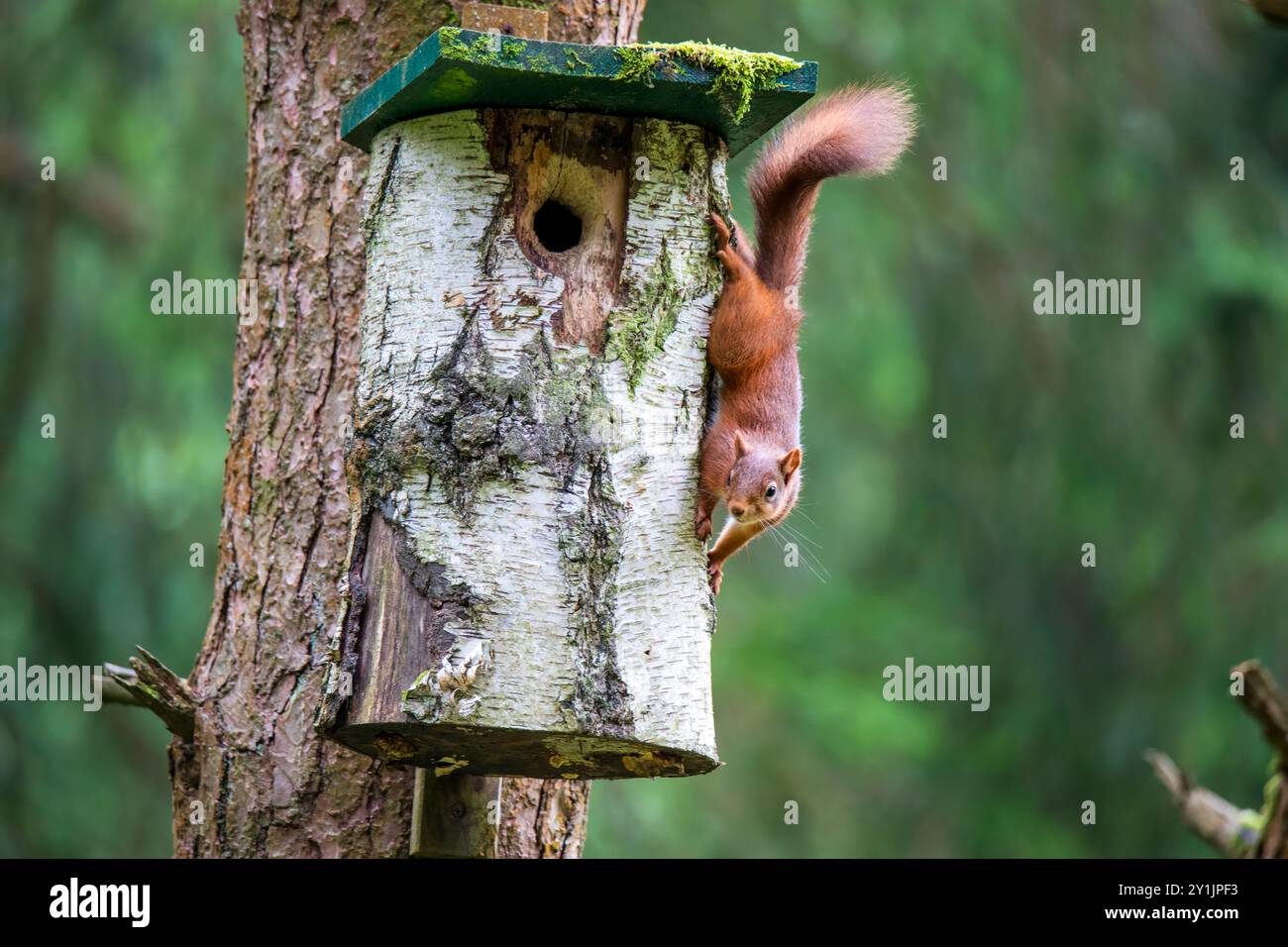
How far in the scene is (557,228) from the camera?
3656 mm

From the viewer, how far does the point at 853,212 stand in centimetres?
845

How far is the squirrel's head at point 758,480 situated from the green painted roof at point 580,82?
0.72 metres

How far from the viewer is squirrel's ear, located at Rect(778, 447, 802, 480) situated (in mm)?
3689

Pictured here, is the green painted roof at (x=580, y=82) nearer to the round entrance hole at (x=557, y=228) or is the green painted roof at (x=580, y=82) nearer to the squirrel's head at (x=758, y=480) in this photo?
the round entrance hole at (x=557, y=228)

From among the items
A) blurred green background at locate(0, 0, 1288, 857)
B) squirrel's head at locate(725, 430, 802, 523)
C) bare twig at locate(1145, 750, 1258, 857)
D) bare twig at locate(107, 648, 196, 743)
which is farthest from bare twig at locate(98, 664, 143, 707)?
blurred green background at locate(0, 0, 1288, 857)

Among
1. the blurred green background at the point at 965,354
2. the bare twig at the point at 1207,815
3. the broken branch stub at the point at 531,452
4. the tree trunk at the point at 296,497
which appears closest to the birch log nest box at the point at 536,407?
the broken branch stub at the point at 531,452

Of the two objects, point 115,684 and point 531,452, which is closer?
point 531,452

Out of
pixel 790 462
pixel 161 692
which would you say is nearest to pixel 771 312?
pixel 790 462

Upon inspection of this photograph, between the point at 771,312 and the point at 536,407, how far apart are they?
0.64 m

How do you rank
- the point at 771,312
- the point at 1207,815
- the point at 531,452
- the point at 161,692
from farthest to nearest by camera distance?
Result: the point at 1207,815 → the point at 161,692 → the point at 771,312 → the point at 531,452

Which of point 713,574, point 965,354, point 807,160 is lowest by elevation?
point 713,574

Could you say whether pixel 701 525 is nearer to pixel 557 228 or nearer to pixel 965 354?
pixel 557 228

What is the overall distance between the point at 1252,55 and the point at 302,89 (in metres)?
5.15

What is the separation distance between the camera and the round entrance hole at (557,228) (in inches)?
142
